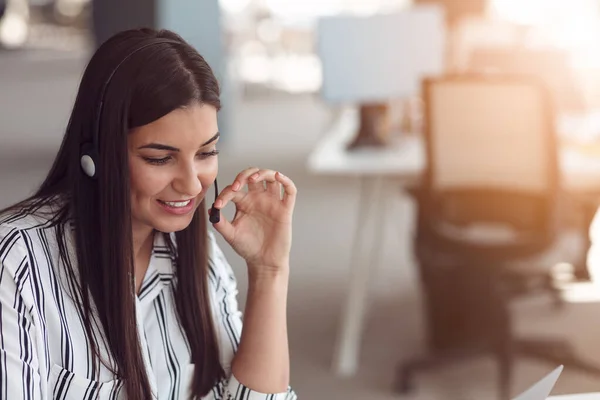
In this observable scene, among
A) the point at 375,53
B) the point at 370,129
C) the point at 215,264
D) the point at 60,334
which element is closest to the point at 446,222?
the point at 370,129

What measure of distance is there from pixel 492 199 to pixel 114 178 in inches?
74.0

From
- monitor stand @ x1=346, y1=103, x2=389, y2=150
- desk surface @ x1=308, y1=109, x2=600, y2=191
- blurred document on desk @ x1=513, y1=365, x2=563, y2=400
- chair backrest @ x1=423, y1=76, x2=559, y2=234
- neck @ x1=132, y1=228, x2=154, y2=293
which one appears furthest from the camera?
monitor stand @ x1=346, y1=103, x2=389, y2=150

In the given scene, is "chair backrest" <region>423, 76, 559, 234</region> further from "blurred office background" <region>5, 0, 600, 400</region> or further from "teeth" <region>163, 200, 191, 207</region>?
"teeth" <region>163, 200, 191, 207</region>

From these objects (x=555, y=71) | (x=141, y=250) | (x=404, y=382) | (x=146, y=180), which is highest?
(x=555, y=71)

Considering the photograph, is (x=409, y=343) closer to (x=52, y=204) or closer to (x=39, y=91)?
(x=52, y=204)

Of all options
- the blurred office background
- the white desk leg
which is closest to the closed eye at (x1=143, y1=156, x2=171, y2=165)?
the blurred office background

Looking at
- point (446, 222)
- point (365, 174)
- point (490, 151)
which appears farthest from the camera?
point (365, 174)

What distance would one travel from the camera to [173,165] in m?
1.13

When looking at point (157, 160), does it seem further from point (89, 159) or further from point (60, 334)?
point (60, 334)

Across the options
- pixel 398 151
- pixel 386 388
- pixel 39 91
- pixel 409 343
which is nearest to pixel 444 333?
pixel 409 343

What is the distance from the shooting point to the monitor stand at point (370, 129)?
327cm

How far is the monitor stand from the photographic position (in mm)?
3266

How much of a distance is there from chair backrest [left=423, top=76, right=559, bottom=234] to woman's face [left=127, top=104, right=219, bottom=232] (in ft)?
5.28

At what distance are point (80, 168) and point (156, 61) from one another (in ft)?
0.57
